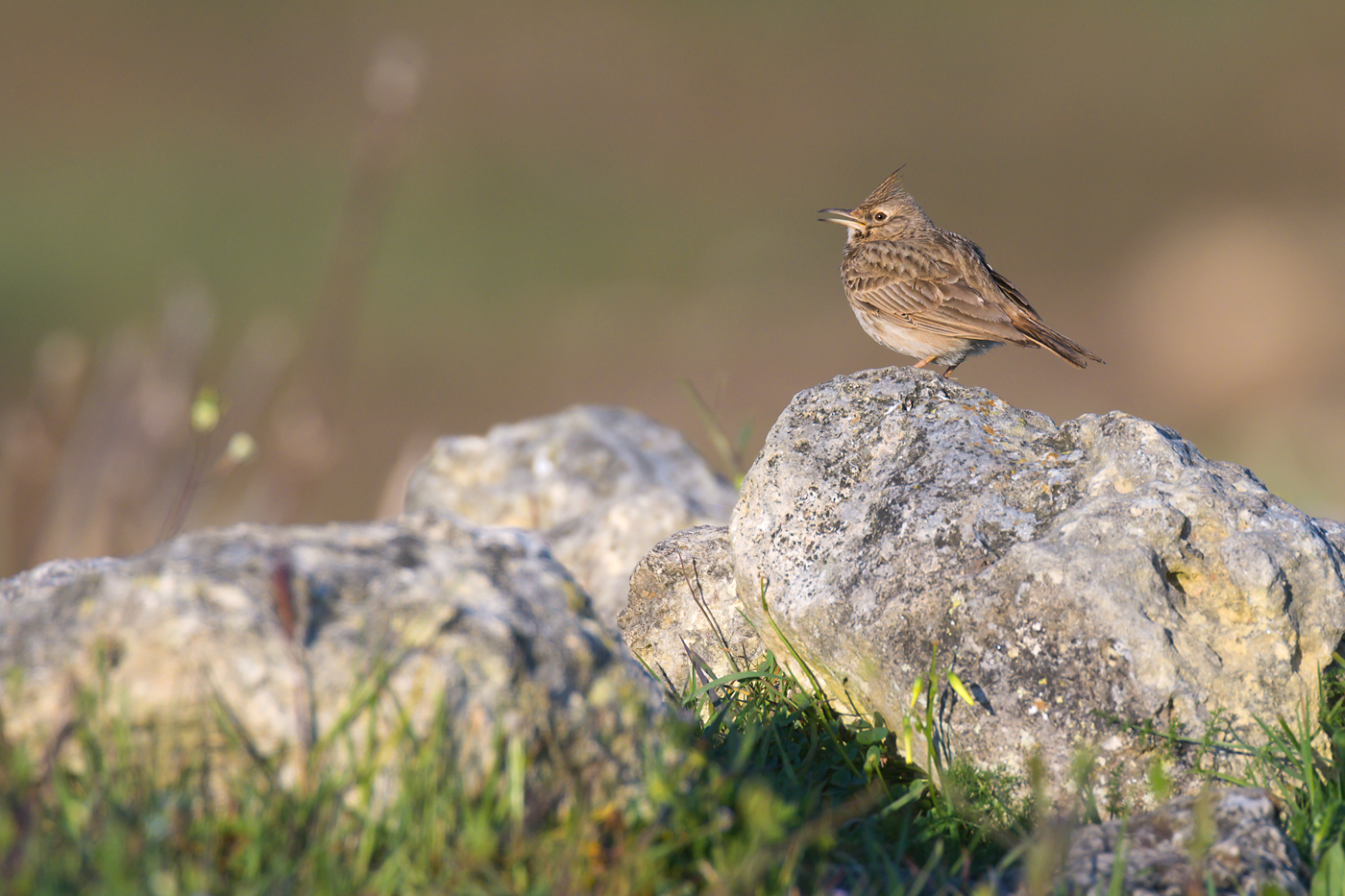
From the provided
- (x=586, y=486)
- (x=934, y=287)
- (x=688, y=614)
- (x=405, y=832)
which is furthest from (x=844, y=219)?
(x=405, y=832)

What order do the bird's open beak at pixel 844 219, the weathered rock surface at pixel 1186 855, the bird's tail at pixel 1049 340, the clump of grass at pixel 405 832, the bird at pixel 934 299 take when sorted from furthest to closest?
the bird's open beak at pixel 844 219 → the bird at pixel 934 299 → the bird's tail at pixel 1049 340 → the weathered rock surface at pixel 1186 855 → the clump of grass at pixel 405 832

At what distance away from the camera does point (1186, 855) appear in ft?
8.13

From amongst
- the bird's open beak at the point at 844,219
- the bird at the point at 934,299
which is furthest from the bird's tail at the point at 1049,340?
the bird's open beak at the point at 844,219

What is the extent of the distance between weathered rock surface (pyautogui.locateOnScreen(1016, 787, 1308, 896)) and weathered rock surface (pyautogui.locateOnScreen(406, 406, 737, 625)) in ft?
9.85

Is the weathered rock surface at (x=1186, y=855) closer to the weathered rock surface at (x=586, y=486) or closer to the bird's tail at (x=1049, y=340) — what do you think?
the weathered rock surface at (x=586, y=486)

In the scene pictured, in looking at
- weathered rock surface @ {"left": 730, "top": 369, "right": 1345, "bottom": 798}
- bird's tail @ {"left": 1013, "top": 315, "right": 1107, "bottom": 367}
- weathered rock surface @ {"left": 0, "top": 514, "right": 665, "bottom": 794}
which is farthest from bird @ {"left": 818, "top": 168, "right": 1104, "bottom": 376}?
weathered rock surface @ {"left": 0, "top": 514, "right": 665, "bottom": 794}

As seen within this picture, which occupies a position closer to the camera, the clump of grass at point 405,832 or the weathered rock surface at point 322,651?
the clump of grass at point 405,832

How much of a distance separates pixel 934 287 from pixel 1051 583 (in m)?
3.45

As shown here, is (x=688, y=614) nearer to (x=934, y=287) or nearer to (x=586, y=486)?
(x=586, y=486)

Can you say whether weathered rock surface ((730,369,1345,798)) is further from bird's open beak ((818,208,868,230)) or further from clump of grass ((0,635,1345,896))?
bird's open beak ((818,208,868,230))

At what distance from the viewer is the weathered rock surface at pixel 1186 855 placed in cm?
239

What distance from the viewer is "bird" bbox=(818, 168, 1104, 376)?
596 centimetres

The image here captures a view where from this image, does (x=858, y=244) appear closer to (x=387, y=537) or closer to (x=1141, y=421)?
(x=1141, y=421)

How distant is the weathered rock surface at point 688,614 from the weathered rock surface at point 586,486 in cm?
104
